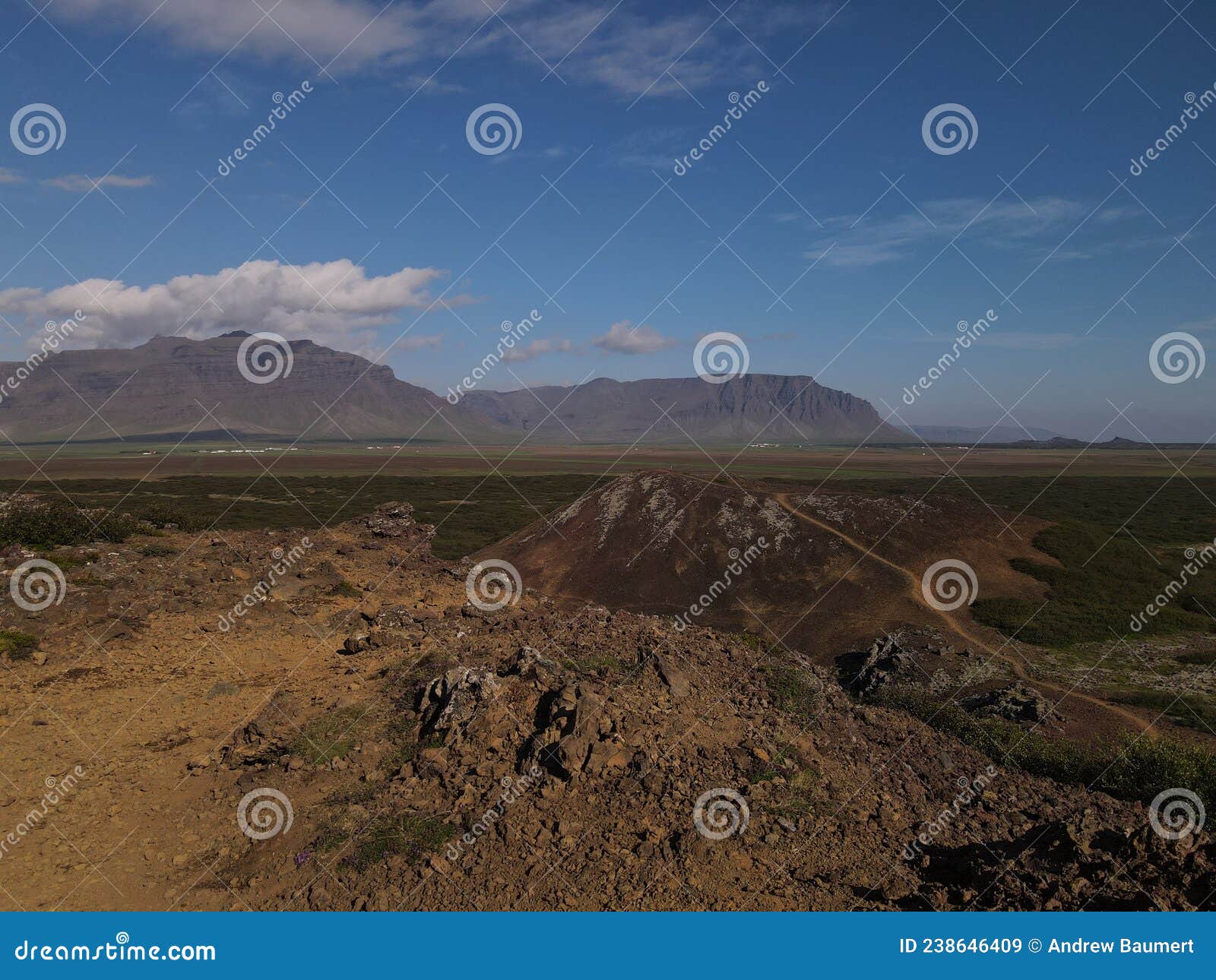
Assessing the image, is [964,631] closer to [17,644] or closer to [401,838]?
[401,838]

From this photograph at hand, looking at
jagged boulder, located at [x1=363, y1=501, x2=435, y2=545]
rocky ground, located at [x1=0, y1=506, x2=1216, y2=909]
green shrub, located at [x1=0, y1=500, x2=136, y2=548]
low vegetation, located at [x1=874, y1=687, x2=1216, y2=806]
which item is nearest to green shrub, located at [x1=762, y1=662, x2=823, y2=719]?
rocky ground, located at [x1=0, y1=506, x2=1216, y2=909]

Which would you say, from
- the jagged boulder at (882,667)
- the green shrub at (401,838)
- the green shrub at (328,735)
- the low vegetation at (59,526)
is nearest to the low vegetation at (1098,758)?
the jagged boulder at (882,667)

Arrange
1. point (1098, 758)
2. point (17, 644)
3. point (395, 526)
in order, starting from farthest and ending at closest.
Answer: point (395, 526)
point (17, 644)
point (1098, 758)

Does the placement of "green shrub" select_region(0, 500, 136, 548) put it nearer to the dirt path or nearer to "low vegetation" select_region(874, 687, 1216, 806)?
the dirt path

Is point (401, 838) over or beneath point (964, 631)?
beneath

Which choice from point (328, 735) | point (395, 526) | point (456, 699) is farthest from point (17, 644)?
point (395, 526)

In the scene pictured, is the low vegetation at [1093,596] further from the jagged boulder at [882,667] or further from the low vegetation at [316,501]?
the low vegetation at [316,501]

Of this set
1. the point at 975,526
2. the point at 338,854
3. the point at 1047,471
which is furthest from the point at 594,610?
the point at 1047,471
